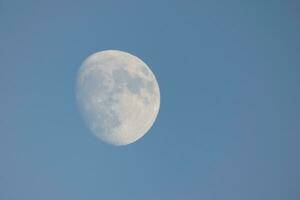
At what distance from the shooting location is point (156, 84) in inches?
431

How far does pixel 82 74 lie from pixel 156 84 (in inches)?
84.2

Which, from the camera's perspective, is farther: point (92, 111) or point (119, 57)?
point (119, 57)

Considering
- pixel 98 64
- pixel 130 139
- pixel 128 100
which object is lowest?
pixel 130 139

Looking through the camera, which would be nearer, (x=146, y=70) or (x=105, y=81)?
(x=105, y=81)

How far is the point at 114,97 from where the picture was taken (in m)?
9.92

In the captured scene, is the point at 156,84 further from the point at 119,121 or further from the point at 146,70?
the point at 119,121

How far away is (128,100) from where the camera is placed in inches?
397

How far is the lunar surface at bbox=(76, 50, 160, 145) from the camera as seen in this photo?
388 inches

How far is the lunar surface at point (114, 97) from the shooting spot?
987 cm

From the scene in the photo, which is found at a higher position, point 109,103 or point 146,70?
point 146,70

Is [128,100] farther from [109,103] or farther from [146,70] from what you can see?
[146,70]

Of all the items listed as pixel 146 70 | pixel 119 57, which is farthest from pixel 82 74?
pixel 146 70

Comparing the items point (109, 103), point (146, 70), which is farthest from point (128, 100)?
point (146, 70)

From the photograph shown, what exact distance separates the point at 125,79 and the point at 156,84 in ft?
3.66
